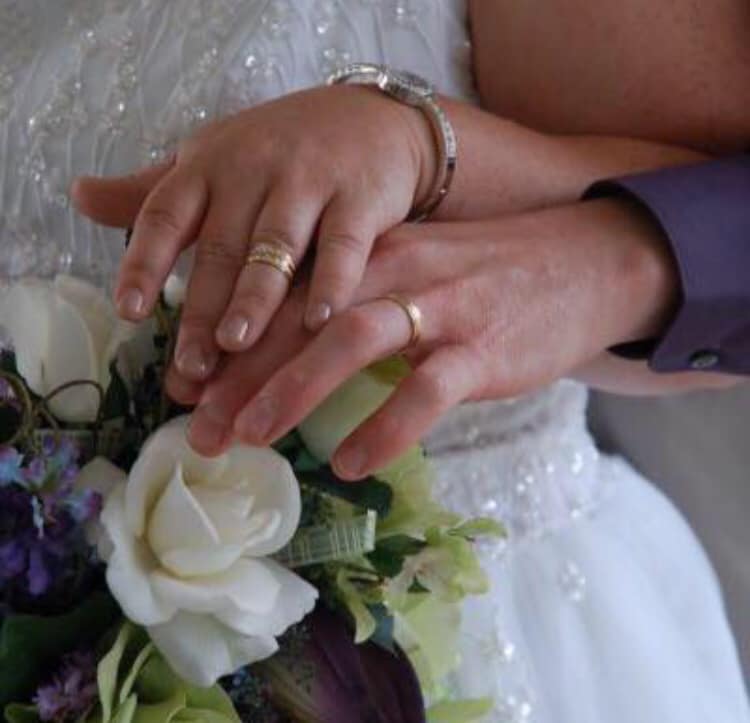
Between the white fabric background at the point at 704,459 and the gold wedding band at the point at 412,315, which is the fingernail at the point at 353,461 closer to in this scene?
the gold wedding band at the point at 412,315

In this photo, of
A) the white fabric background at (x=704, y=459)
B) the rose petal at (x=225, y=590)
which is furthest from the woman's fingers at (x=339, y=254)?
the white fabric background at (x=704, y=459)

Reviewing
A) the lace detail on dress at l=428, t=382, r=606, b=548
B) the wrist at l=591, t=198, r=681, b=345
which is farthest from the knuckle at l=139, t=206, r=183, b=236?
the lace detail on dress at l=428, t=382, r=606, b=548

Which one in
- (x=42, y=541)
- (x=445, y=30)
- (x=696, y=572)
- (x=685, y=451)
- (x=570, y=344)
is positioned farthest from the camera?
(x=685, y=451)

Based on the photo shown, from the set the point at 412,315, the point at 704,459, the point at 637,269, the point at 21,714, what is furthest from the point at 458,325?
the point at 704,459

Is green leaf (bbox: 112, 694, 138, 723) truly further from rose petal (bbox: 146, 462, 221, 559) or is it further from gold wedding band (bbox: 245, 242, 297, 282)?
gold wedding band (bbox: 245, 242, 297, 282)

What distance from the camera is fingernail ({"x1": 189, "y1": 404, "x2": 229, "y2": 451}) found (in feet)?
1.69

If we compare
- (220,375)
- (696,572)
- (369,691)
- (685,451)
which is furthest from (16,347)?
(685,451)

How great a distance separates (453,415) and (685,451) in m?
0.58

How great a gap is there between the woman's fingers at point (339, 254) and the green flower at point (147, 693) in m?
0.14

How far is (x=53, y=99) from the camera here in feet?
2.73

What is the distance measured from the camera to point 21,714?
0.50 metres

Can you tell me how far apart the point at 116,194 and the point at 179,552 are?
20 centimetres

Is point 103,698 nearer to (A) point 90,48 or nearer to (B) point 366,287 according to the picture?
(B) point 366,287

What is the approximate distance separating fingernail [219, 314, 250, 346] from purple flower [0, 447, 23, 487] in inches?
3.6
